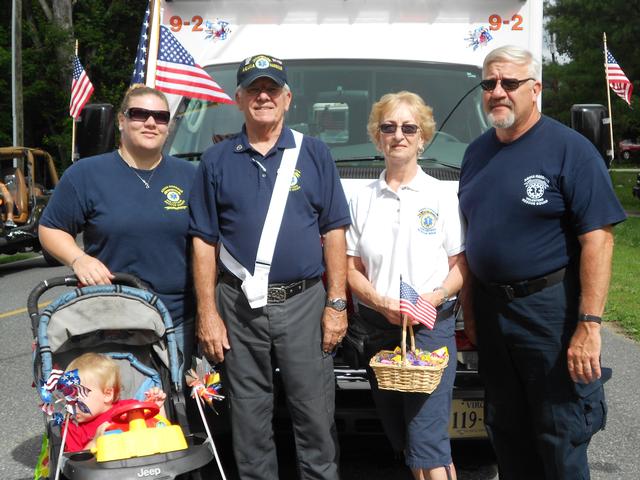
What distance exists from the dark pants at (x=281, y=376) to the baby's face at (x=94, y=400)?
0.59 meters

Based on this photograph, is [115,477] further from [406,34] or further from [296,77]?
[406,34]

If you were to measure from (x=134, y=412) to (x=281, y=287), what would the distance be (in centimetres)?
86

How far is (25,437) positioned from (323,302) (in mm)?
2885

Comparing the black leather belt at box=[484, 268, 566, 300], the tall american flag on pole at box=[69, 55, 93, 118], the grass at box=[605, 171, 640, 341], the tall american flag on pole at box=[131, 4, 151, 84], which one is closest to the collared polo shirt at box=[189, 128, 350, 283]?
the black leather belt at box=[484, 268, 566, 300]

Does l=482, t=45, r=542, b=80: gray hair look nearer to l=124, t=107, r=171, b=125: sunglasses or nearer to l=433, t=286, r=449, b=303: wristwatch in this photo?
l=433, t=286, r=449, b=303: wristwatch

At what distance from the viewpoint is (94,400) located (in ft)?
12.8

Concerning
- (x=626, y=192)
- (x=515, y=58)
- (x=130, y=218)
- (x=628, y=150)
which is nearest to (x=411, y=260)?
(x=515, y=58)

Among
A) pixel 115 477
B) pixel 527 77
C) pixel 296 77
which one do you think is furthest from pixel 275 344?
pixel 296 77

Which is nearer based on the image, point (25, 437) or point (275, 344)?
point (275, 344)

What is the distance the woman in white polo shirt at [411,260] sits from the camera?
405 centimetres

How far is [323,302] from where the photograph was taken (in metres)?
4.25

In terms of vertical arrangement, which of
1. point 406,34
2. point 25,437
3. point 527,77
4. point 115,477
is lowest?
point 25,437

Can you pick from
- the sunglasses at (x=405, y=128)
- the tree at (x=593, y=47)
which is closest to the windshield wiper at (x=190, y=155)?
the sunglasses at (x=405, y=128)

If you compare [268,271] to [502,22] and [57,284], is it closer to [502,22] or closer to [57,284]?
[57,284]
